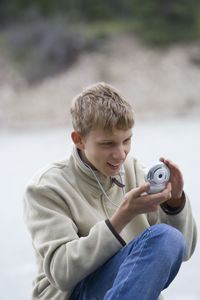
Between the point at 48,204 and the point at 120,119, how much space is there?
0.43m

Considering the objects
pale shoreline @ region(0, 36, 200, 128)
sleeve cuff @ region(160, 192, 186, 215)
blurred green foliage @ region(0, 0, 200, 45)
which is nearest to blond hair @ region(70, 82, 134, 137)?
sleeve cuff @ region(160, 192, 186, 215)

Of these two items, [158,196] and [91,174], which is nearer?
[158,196]

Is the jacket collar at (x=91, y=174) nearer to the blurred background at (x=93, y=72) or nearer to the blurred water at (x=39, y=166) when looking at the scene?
the blurred water at (x=39, y=166)

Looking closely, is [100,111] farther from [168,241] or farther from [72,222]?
[168,241]

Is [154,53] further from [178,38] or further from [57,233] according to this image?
[57,233]

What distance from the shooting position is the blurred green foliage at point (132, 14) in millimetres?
18797

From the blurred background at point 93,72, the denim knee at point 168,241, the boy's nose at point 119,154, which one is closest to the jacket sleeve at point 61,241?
the denim knee at point 168,241

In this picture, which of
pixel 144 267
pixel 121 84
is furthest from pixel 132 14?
pixel 144 267

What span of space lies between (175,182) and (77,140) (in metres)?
0.43

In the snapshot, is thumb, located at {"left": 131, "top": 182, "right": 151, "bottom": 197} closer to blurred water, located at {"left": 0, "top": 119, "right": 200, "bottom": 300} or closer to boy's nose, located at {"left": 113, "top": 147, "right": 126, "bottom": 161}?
boy's nose, located at {"left": 113, "top": 147, "right": 126, "bottom": 161}

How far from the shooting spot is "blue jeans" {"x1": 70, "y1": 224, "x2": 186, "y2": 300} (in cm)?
199

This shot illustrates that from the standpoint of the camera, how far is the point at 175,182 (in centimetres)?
228

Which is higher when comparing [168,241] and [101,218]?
[101,218]

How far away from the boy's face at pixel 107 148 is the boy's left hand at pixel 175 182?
16cm
